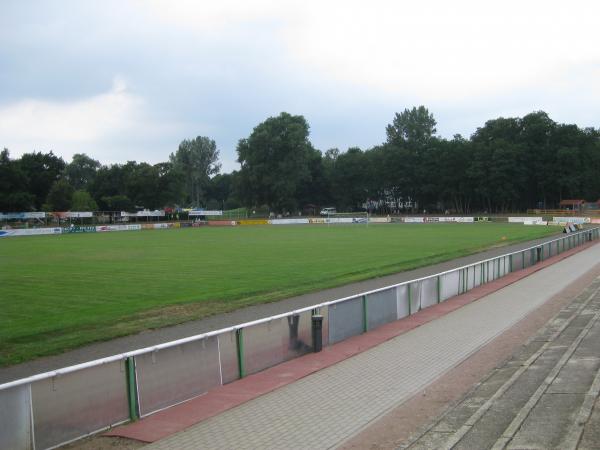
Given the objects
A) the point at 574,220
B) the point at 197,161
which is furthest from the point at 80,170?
the point at 574,220

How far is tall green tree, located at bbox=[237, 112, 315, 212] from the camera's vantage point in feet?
416

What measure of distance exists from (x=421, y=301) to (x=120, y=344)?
10284mm

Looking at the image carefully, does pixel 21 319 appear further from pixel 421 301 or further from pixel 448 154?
pixel 448 154

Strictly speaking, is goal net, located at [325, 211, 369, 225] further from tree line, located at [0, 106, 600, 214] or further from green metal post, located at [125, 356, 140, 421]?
green metal post, located at [125, 356, 140, 421]

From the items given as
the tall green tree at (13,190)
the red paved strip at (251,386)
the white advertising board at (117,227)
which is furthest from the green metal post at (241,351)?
the tall green tree at (13,190)

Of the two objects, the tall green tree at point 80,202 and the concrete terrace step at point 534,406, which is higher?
the tall green tree at point 80,202

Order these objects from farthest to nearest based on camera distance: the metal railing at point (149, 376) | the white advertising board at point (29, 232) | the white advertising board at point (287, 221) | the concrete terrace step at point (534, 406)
Result: the white advertising board at point (287, 221) < the white advertising board at point (29, 232) < the concrete terrace step at point (534, 406) < the metal railing at point (149, 376)

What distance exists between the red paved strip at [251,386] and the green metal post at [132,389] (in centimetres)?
16

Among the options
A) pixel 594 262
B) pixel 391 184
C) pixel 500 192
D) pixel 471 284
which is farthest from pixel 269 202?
pixel 471 284

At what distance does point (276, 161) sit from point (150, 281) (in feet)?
337

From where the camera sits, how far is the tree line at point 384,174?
112938mm

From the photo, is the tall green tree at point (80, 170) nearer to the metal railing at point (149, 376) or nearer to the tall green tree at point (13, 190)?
the tall green tree at point (13, 190)

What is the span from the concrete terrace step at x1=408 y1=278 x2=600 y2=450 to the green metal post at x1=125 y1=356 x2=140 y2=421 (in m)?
4.60

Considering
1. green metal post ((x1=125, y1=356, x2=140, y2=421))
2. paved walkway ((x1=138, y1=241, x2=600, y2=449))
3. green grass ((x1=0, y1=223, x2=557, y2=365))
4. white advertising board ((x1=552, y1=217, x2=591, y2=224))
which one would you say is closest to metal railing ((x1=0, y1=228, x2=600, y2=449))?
green metal post ((x1=125, y1=356, x2=140, y2=421))
